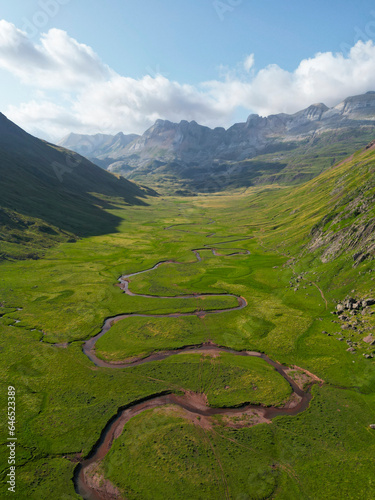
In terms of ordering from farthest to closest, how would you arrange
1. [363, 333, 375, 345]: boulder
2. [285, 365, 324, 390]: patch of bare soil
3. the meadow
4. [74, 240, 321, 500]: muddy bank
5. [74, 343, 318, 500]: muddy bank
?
[363, 333, 375, 345]: boulder → [285, 365, 324, 390]: patch of bare soil → [74, 343, 318, 500]: muddy bank → the meadow → [74, 240, 321, 500]: muddy bank

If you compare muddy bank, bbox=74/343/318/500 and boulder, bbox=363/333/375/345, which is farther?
boulder, bbox=363/333/375/345

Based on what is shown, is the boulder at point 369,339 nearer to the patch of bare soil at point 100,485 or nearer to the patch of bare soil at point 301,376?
the patch of bare soil at point 301,376

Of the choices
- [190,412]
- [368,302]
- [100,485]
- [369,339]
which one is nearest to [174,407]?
[190,412]

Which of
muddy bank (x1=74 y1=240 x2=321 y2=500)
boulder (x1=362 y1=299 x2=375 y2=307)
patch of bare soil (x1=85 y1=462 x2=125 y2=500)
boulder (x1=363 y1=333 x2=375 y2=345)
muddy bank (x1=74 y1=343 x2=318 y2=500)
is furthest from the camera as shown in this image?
boulder (x1=362 y1=299 x2=375 y2=307)

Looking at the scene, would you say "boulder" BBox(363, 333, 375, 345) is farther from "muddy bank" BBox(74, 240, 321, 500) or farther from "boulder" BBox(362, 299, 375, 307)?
"muddy bank" BBox(74, 240, 321, 500)

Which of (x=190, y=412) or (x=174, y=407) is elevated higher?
(x=190, y=412)

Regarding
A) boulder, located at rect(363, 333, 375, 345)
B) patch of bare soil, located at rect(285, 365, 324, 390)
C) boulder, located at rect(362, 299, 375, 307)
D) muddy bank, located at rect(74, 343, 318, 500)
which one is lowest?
muddy bank, located at rect(74, 343, 318, 500)

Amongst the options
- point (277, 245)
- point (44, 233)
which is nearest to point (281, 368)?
point (277, 245)

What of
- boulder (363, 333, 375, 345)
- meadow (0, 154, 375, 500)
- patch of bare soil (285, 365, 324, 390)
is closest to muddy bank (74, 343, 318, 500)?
patch of bare soil (285, 365, 324, 390)

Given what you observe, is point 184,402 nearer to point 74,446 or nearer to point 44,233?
point 74,446

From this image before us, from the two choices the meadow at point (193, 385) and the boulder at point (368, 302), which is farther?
the boulder at point (368, 302)

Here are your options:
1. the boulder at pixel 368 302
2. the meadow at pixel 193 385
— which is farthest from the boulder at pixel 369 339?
the boulder at pixel 368 302

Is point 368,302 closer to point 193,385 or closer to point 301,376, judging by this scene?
point 301,376
